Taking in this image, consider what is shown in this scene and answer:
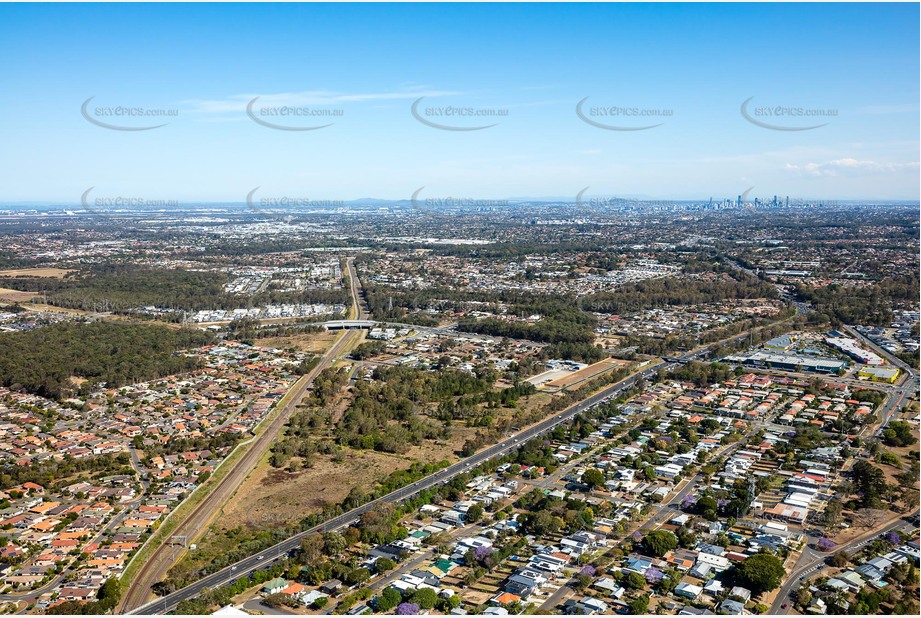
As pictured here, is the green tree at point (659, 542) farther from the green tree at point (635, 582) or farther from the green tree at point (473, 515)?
the green tree at point (473, 515)

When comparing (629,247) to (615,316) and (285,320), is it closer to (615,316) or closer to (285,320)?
(615,316)

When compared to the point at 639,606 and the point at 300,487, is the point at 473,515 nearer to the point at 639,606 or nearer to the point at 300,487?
the point at 639,606

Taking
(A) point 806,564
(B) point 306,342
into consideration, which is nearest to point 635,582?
(A) point 806,564

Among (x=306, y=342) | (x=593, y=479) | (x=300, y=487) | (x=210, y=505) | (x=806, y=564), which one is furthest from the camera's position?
(x=306, y=342)

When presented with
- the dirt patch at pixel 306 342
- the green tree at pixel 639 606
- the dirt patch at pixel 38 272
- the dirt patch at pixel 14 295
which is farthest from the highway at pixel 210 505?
the dirt patch at pixel 38 272

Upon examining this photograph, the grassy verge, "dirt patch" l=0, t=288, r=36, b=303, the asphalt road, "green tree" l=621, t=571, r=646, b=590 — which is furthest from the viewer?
"dirt patch" l=0, t=288, r=36, b=303

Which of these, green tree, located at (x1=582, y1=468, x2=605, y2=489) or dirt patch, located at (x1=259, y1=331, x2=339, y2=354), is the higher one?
dirt patch, located at (x1=259, y1=331, x2=339, y2=354)

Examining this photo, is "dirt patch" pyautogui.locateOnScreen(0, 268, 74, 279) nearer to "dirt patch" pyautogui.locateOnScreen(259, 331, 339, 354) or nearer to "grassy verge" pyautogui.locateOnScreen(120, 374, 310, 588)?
→ "dirt patch" pyautogui.locateOnScreen(259, 331, 339, 354)

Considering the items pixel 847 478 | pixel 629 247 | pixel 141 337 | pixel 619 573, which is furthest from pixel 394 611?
pixel 629 247

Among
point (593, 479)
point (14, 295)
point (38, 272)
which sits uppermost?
point (38, 272)

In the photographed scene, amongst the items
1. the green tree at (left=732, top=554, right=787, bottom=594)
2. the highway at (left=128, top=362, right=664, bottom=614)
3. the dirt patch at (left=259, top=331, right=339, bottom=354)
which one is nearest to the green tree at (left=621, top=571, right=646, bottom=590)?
the green tree at (left=732, top=554, right=787, bottom=594)
